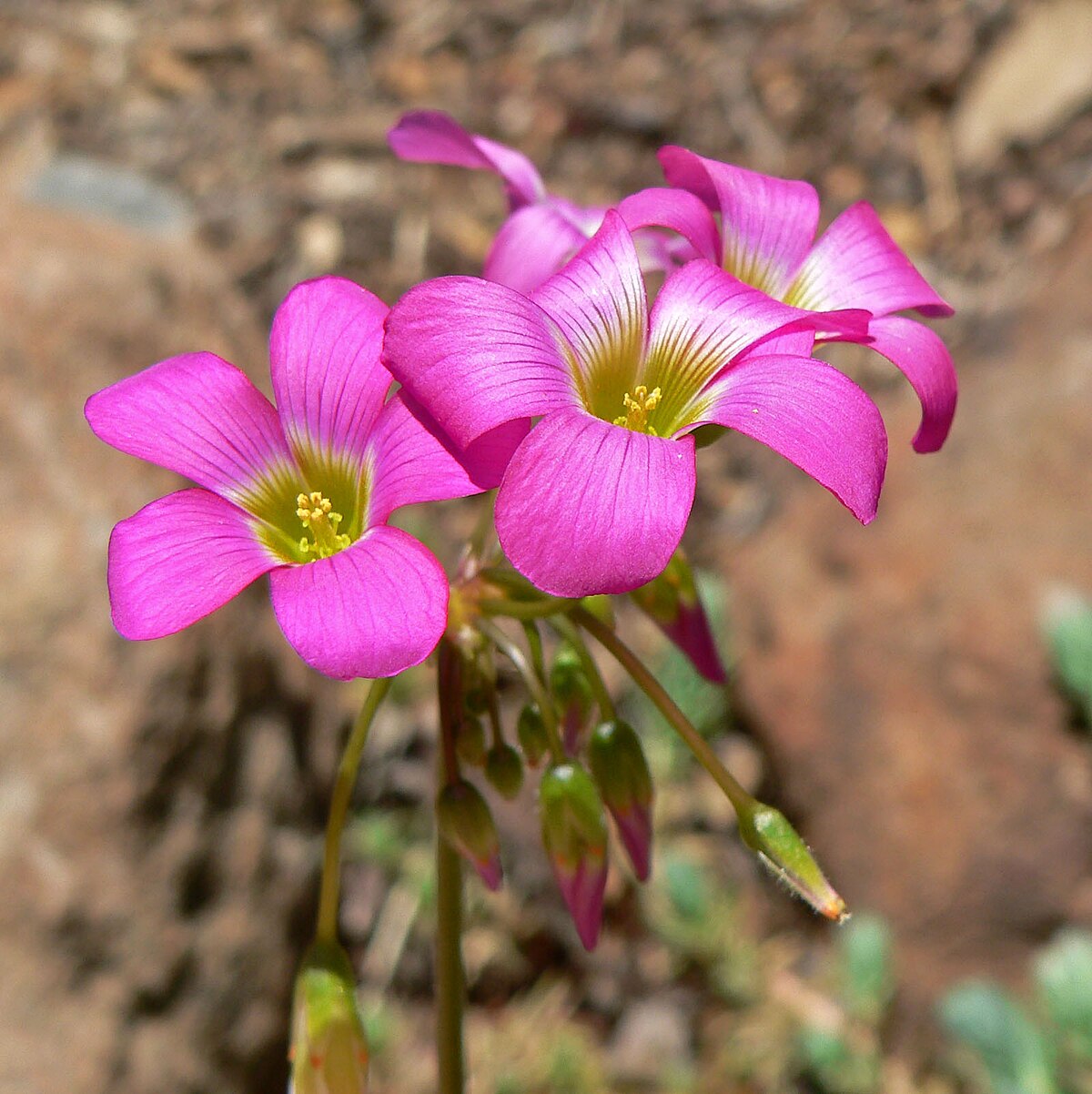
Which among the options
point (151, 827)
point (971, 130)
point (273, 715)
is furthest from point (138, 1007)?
point (971, 130)

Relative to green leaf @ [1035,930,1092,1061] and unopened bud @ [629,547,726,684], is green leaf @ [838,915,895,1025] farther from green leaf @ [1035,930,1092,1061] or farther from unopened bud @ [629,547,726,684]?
unopened bud @ [629,547,726,684]

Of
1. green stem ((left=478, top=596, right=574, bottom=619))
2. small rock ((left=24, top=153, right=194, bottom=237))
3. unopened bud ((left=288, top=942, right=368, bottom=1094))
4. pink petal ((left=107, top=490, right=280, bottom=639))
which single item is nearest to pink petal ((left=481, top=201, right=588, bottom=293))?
green stem ((left=478, top=596, right=574, bottom=619))

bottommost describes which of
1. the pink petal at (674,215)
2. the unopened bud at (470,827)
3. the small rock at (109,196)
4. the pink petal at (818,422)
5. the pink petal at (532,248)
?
the small rock at (109,196)

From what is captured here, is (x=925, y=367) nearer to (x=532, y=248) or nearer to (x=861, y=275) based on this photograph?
(x=861, y=275)

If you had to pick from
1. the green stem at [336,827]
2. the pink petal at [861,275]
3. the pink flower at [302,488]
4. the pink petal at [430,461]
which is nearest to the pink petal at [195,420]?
the pink flower at [302,488]

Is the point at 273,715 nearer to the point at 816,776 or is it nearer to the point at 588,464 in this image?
the point at 816,776

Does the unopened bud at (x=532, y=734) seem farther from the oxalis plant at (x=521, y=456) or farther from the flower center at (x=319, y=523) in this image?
the flower center at (x=319, y=523)

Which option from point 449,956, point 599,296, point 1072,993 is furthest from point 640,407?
point 1072,993
